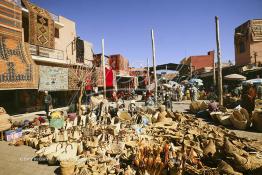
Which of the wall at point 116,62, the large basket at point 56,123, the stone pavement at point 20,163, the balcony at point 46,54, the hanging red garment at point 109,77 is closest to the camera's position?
the stone pavement at point 20,163

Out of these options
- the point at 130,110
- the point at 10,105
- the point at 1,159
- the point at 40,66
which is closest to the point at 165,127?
the point at 130,110

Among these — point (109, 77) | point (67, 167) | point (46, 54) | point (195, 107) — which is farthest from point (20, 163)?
point (109, 77)

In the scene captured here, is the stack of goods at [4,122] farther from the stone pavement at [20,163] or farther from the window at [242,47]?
the window at [242,47]

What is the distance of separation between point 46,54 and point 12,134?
28.2ft

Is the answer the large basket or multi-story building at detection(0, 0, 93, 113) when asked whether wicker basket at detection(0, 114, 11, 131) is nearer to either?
the large basket

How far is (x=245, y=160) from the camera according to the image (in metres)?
4.33

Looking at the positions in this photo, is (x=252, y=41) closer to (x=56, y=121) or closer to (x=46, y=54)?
(x=46, y=54)

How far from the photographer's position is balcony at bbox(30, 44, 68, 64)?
13.9 meters

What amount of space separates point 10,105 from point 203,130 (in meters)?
13.0

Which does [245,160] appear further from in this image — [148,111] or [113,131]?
[148,111]

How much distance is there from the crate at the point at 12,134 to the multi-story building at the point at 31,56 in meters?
3.54

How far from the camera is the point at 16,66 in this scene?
11.4 meters

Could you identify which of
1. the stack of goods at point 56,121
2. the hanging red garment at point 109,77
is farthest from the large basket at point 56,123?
the hanging red garment at point 109,77

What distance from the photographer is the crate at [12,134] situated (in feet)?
26.0
